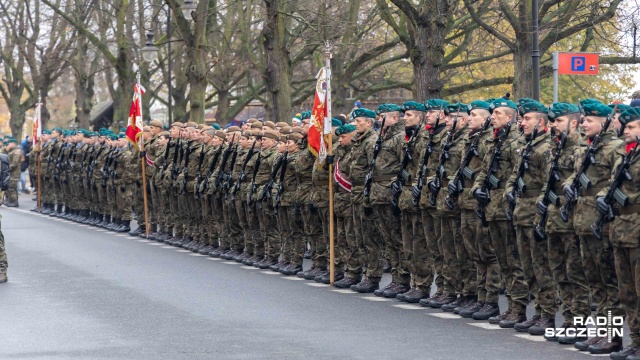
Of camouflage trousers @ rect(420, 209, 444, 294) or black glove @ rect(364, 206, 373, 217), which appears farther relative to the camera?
black glove @ rect(364, 206, 373, 217)

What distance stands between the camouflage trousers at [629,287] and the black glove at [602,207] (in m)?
0.28

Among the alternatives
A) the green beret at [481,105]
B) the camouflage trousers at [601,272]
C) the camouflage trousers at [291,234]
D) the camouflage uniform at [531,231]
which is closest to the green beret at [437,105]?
the green beret at [481,105]

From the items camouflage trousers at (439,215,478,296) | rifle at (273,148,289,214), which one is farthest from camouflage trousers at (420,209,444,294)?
rifle at (273,148,289,214)

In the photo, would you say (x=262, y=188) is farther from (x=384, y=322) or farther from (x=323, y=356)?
(x=323, y=356)

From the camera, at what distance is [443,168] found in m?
12.1

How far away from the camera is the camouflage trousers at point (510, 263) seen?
1091cm

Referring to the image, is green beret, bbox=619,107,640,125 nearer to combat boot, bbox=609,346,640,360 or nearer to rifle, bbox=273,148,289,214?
combat boot, bbox=609,346,640,360

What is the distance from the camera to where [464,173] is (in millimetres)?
11688

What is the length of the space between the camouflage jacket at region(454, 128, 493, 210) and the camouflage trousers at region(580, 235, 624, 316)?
1.99m

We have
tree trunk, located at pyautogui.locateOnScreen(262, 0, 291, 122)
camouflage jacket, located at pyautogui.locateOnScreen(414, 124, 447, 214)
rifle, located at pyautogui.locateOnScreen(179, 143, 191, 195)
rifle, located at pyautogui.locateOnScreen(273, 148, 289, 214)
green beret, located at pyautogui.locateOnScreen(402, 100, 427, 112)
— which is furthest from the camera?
tree trunk, located at pyautogui.locateOnScreen(262, 0, 291, 122)

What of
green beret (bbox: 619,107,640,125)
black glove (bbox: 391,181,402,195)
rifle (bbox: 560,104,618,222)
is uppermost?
green beret (bbox: 619,107,640,125)

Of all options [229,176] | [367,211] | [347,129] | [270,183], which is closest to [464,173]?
[367,211]

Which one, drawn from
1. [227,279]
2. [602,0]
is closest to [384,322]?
[227,279]

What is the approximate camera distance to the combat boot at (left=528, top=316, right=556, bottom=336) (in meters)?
10.3
